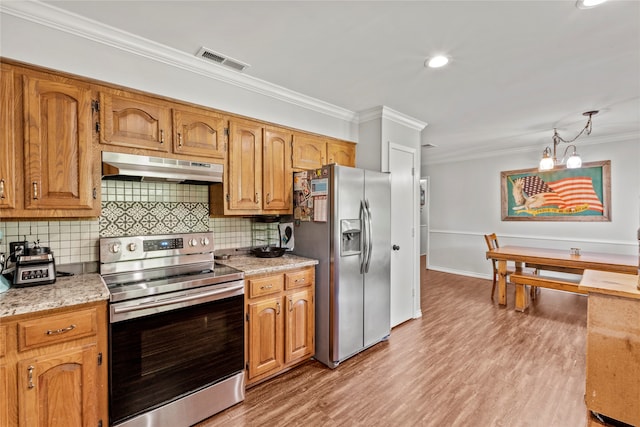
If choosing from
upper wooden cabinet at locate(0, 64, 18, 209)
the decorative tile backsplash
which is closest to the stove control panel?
the decorative tile backsplash

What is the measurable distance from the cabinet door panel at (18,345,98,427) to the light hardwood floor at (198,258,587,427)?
2.42 ft

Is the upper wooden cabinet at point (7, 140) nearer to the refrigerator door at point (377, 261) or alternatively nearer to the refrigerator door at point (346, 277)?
the refrigerator door at point (346, 277)

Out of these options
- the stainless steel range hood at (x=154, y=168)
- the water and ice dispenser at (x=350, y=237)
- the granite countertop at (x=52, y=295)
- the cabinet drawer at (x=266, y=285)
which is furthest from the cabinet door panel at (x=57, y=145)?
the water and ice dispenser at (x=350, y=237)

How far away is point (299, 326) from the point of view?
8.62 ft

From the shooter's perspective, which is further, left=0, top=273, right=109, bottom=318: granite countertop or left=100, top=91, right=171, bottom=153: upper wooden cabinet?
left=100, top=91, right=171, bottom=153: upper wooden cabinet

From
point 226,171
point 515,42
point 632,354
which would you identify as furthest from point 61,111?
point 632,354

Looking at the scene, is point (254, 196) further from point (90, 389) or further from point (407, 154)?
point (407, 154)

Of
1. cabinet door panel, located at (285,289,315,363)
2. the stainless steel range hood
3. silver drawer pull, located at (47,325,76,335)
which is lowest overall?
cabinet door panel, located at (285,289,315,363)

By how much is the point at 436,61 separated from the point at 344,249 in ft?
5.58

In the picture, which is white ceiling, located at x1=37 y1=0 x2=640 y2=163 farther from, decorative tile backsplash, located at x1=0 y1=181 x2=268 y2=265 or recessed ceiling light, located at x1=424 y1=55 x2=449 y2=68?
decorative tile backsplash, located at x1=0 y1=181 x2=268 y2=265

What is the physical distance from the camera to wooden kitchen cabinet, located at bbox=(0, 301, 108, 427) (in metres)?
1.44

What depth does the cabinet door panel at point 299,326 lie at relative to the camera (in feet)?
8.29

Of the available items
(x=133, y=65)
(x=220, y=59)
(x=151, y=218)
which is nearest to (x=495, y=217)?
(x=220, y=59)

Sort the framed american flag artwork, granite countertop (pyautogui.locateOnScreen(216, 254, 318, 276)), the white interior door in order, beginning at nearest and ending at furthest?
granite countertop (pyautogui.locateOnScreen(216, 254, 318, 276)) → the white interior door → the framed american flag artwork
